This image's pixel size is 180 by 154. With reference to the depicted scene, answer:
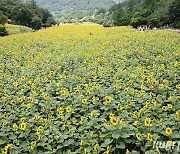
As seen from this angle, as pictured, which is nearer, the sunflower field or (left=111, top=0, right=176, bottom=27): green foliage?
the sunflower field

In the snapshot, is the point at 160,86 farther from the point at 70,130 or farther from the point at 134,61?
the point at 134,61

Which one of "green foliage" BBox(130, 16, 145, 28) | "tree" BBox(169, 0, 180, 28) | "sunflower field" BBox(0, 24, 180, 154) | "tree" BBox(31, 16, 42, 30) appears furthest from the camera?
"green foliage" BBox(130, 16, 145, 28)

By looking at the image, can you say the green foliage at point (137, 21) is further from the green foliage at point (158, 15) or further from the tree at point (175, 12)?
the tree at point (175, 12)

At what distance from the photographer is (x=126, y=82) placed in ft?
17.9

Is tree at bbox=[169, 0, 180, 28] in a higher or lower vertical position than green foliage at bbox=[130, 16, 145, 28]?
higher

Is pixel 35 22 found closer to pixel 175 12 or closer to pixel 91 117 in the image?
pixel 175 12

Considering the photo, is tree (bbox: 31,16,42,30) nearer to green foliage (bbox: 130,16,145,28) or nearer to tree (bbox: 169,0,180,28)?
green foliage (bbox: 130,16,145,28)

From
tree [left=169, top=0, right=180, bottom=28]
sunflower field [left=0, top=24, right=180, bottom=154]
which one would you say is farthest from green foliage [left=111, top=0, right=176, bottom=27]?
sunflower field [left=0, top=24, right=180, bottom=154]

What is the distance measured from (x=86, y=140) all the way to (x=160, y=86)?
2.39 m

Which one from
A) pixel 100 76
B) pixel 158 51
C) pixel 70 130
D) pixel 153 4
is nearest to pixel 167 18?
pixel 153 4

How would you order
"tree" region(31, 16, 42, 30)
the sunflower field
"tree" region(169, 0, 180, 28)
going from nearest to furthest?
the sunflower field < "tree" region(169, 0, 180, 28) < "tree" region(31, 16, 42, 30)

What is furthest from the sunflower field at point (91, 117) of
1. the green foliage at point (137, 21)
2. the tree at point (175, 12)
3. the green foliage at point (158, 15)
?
the green foliage at point (137, 21)

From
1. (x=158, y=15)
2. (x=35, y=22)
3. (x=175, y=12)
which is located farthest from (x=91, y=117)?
(x=35, y=22)

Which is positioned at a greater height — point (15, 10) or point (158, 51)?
point (15, 10)
